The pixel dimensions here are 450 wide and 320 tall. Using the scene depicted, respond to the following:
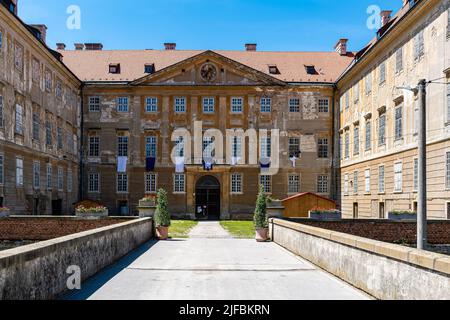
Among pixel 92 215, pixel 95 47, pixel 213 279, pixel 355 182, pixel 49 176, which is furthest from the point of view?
pixel 95 47

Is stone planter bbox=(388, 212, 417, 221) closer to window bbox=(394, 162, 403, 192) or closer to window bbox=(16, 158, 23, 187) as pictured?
window bbox=(394, 162, 403, 192)

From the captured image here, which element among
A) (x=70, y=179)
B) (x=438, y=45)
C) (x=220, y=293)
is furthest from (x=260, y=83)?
(x=220, y=293)

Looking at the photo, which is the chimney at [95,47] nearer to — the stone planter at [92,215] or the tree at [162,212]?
the stone planter at [92,215]

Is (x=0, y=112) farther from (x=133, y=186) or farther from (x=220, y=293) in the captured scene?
(x=220, y=293)

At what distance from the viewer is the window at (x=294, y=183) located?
4544 cm

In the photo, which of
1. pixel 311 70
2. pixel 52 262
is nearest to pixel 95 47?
pixel 311 70

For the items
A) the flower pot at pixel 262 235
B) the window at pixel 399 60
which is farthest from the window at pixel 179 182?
the flower pot at pixel 262 235

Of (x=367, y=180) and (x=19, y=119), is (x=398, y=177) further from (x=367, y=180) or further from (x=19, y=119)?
(x=19, y=119)

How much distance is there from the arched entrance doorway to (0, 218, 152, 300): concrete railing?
30529 millimetres

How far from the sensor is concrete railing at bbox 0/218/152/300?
7.01 metres

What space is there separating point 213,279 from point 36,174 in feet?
84.7

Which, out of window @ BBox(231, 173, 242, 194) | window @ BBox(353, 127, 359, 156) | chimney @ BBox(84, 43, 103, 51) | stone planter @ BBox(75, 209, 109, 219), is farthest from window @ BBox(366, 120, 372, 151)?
chimney @ BBox(84, 43, 103, 51)

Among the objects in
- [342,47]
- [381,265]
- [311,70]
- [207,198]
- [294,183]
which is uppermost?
[342,47]

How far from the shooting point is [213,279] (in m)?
11.6
